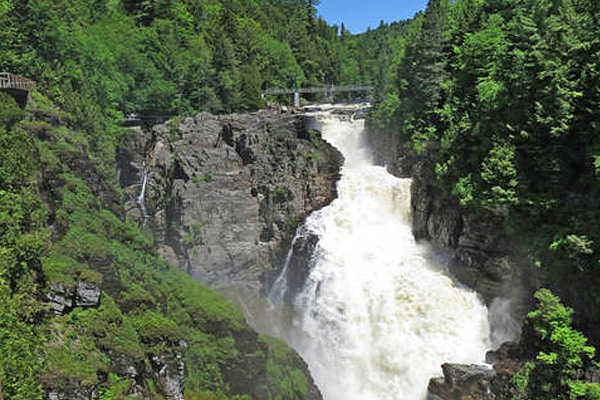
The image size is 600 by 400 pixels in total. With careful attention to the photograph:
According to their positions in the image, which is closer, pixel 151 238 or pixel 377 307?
pixel 377 307

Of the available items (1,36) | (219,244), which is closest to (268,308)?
(219,244)

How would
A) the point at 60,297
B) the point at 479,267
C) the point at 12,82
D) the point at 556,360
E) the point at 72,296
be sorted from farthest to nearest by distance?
the point at 479,267, the point at 12,82, the point at 556,360, the point at 72,296, the point at 60,297

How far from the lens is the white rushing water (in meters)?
26.3

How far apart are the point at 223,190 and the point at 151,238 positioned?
247 inches

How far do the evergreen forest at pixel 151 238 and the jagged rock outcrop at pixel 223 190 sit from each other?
371cm

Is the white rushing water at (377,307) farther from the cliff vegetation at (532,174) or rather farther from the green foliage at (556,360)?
the green foliage at (556,360)

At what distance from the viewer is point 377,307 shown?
2870 cm

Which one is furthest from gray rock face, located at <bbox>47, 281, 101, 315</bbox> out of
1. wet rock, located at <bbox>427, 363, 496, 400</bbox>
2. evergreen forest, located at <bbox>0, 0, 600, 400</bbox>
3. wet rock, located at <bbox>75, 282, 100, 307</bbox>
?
wet rock, located at <bbox>427, 363, 496, 400</bbox>

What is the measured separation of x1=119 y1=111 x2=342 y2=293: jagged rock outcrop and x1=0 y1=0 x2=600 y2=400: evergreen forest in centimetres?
371

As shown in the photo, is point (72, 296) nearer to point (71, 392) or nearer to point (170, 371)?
point (71, 392)

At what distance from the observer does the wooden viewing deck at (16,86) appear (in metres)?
23.0

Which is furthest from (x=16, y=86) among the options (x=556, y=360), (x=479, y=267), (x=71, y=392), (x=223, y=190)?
(x=556, y=360)

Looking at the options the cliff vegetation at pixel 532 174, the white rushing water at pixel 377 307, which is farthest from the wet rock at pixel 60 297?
the cliff vegetation at pixel 532 174

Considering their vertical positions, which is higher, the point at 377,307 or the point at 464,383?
the point at 377,307
